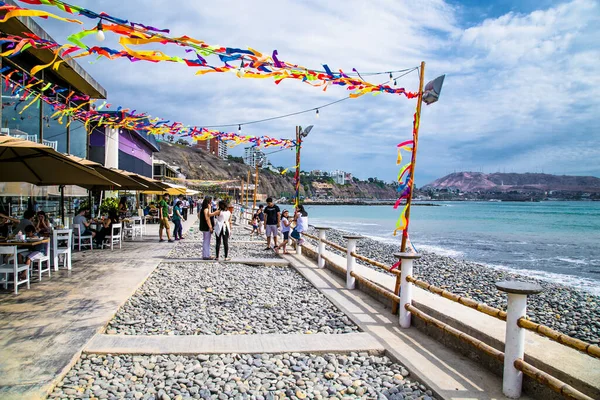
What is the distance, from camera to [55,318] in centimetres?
466

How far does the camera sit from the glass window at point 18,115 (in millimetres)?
10930

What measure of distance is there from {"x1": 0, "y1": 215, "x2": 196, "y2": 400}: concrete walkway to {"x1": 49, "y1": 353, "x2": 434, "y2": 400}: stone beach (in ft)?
0.64

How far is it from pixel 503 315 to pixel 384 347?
1262mm

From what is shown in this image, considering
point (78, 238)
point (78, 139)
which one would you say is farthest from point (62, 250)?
point (78, 139)

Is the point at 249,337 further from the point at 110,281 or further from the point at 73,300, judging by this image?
the point at 110,281

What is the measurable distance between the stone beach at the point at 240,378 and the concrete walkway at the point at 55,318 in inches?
7.7

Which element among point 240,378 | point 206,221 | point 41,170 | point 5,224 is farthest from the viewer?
point 5,224

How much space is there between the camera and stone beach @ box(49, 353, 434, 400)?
3.18m

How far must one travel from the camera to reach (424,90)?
5.30 metres

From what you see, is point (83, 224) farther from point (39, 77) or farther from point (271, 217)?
point (271, 217)

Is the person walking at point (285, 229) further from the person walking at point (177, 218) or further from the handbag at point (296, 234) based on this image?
the person walking at point (177, 218)

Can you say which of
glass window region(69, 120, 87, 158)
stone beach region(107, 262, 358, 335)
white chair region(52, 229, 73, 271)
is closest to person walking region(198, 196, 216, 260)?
stone beach region(107, 262, 358, 335)

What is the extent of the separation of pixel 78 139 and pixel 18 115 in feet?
17.3

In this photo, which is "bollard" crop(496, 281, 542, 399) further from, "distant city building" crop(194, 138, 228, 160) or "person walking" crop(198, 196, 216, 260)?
"distant city building" crop(194, 138, 228, 160)
